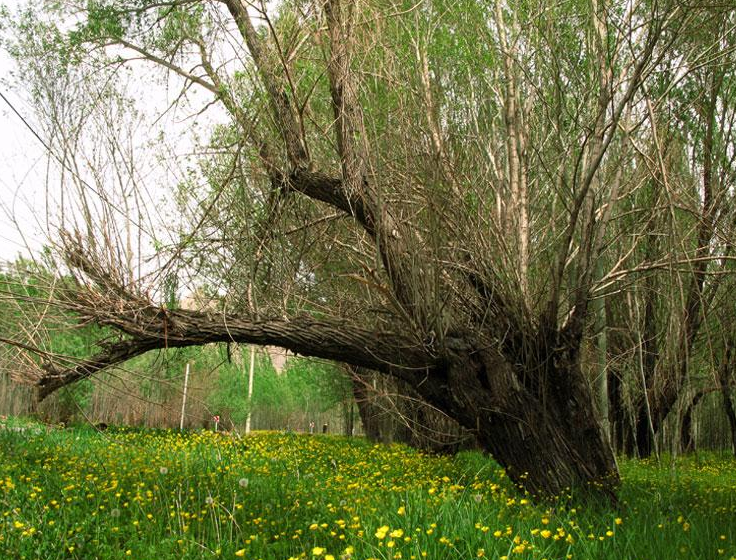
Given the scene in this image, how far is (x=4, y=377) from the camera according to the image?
59.9 feet

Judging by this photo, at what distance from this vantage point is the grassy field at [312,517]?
365cm

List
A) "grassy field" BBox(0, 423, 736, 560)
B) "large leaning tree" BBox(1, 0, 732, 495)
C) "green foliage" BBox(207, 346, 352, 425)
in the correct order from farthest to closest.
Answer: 1. "green foliage" BBox(207, 346, 352, 425)
2. "large leaning tree" BBox(1, 0, 732, 495)
3. "grassy field" BBox(0, 423, 736, 560)

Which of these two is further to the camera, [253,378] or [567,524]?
[253,378]

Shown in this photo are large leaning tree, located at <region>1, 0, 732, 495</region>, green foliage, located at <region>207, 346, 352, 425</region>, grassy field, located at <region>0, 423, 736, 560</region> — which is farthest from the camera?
green foliage, located at <region>207, 346, 352, 425</region>

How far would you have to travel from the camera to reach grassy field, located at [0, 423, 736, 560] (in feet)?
12.0

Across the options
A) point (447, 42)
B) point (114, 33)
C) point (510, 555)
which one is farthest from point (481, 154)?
point (114, 33)

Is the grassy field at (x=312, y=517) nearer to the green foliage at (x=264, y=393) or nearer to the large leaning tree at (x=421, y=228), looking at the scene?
the large leaning tree at (x=421, y=228)

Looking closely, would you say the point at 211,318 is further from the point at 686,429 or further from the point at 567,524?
the point at 686,429

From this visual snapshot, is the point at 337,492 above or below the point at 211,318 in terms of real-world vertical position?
below

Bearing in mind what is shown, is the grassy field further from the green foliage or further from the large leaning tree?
the green foliage

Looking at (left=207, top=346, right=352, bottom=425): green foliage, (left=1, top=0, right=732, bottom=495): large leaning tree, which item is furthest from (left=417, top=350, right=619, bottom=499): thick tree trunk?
(left=207, top=346, right=352, bottom=425): green foliage

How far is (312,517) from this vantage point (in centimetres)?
470

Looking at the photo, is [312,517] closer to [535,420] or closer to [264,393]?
[535,420]

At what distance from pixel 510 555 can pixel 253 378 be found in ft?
77.9
